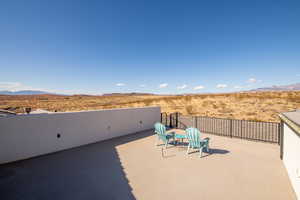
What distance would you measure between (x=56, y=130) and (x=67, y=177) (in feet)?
8.57

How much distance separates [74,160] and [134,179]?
2461mm

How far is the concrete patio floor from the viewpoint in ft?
8.87

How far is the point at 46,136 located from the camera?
197 inches

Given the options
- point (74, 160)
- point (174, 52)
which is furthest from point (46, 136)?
point (174, 52)

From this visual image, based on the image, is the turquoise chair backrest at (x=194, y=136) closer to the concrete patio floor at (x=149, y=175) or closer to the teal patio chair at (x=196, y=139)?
the teal patio chair at (x=196, y=139)

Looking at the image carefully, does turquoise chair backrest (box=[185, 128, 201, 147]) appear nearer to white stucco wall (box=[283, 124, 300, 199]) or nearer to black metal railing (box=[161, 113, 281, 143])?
white stucco wall (box=[283, 124, 300, 199])

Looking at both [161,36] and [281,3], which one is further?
[161,36]

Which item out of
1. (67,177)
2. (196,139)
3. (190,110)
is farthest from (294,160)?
(190,110)

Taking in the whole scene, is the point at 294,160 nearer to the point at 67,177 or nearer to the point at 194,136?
the point at 194,136

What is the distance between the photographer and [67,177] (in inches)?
132

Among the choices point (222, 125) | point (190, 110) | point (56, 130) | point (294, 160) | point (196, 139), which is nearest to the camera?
point (294, 160)

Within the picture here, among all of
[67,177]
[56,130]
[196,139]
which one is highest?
[56,130]

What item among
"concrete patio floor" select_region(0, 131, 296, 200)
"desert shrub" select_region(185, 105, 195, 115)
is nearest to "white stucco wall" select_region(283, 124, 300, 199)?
"concrete patio floor" select_region(0, 131, 296, 200)

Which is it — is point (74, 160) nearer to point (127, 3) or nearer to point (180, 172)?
point (180, 172)
